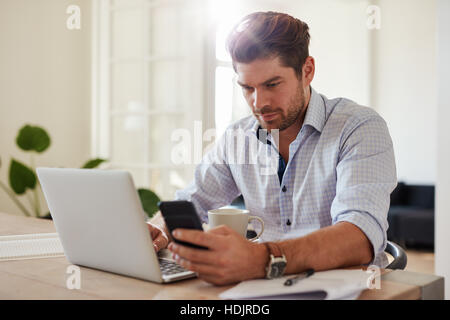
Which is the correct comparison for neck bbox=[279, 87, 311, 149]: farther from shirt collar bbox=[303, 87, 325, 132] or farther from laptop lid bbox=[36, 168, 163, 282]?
laptop lid bbox=[36, 168, 163, 282]

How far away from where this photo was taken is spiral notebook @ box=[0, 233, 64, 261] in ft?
3.84

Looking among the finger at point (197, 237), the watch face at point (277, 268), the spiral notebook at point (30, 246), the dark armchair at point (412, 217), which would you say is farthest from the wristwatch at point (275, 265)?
the dark armchair at point (412, 217)

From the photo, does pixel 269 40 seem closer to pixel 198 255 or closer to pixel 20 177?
pixel 198 255

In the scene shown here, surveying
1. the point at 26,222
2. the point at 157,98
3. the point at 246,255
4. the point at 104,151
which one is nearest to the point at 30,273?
the point at 246,255

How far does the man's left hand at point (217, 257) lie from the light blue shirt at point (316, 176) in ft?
1.00

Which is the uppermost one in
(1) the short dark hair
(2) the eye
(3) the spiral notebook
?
(1) the short dark hair

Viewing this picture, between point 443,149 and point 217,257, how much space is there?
6.66ft

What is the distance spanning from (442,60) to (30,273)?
88.2 inches

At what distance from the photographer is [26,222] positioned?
5.59 feet

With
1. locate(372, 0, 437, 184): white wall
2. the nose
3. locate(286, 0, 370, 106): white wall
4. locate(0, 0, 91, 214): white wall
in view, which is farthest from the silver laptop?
locate(286, 0, 370, 106): white wall

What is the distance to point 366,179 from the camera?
1.19 meters

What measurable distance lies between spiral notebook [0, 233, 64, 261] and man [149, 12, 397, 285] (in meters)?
0.25
